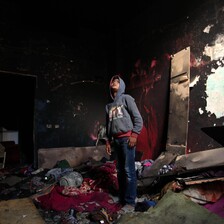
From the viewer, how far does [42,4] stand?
4.91m

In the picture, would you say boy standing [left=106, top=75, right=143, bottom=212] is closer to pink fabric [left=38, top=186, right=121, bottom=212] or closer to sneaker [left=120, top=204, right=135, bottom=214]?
sneaker [left=120, top=204, right=135, bottom=214]

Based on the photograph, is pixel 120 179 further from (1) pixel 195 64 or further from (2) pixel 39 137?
(2) pixel 39 137

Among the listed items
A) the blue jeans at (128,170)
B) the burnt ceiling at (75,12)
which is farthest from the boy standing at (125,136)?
the burnt ceiling at (75,12)

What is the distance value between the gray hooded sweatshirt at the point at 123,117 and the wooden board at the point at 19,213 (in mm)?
1304

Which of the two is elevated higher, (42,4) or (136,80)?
(42,4)

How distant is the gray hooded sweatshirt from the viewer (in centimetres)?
278

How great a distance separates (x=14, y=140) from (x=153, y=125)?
4.41 metres

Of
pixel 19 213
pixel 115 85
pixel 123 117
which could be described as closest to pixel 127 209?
pixel 123 117

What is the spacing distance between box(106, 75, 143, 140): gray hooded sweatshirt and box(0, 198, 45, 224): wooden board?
1.30m

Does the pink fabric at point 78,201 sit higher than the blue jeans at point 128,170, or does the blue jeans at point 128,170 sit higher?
the blue jeans at point 128,170

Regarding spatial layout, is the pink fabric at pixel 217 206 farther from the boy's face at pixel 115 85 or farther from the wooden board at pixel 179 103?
the boy's face at pixel 115 85

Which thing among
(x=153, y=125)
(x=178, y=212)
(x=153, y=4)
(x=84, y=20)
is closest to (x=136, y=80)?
(x=153, y=125)

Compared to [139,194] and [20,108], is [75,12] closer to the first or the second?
[20,108]

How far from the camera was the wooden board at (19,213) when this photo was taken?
1896 millimetres
